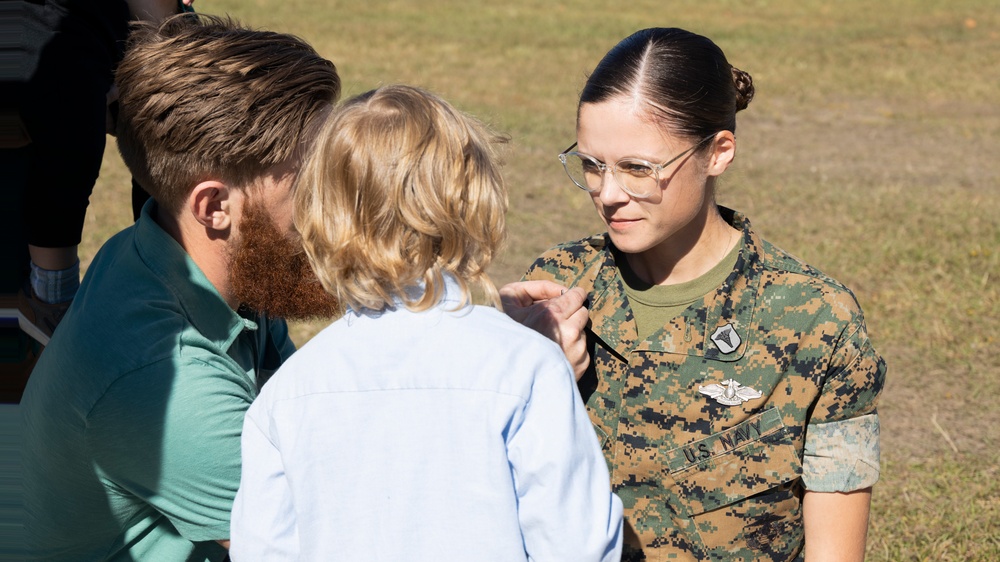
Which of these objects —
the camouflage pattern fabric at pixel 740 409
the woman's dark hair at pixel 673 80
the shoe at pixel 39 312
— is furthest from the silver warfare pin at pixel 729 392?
the shoe at pixel 39 312

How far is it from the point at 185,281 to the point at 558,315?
919mm

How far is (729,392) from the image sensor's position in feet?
7.66

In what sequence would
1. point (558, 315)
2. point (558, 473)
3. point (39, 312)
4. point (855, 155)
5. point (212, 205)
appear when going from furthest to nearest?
point (855, 155) < point (39, 312) < point (212, 205) < point (558, 315) < point (558, 473)

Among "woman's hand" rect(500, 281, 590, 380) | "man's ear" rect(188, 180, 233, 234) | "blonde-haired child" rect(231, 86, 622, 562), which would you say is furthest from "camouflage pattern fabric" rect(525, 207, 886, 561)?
"man's ear" rect(188, 180, 233, 234)

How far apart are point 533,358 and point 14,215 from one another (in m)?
1.64

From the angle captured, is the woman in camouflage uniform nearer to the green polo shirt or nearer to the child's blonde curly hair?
the child's blonde curly hair

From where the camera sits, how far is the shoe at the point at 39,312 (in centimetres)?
335

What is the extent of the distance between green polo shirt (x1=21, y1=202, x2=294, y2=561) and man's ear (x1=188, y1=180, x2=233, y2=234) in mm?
128

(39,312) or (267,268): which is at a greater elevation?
(267,268)

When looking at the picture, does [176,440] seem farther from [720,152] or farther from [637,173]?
[720,152]

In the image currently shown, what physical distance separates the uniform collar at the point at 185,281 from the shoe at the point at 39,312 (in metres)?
1.00

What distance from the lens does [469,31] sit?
17.4 metres

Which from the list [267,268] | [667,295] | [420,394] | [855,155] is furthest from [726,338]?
[855,155]

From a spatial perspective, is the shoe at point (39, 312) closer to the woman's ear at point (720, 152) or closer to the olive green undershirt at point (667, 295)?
the olive green undershirt at point (667, 295)
